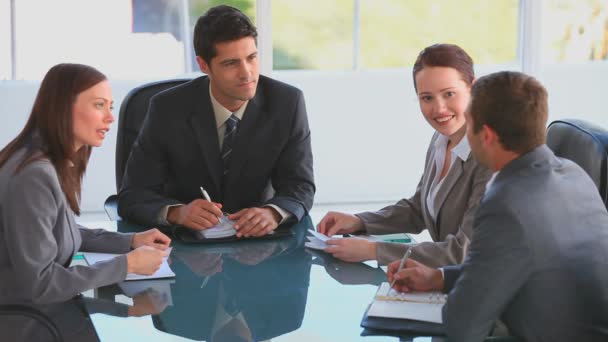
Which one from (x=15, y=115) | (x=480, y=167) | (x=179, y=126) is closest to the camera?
(x=480, y=167)

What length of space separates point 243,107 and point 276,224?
51cm

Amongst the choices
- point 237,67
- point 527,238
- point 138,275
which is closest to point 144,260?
point 138,275

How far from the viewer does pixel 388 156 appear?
22.3 feet

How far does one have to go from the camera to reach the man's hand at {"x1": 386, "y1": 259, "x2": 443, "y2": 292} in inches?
84.4

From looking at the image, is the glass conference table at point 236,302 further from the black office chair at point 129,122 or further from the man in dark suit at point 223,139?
the black office chair at point 129,122

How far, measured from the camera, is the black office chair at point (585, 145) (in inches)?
96.7

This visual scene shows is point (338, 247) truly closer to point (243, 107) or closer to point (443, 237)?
point (443, 237)

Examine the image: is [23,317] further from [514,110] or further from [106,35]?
[106,35]

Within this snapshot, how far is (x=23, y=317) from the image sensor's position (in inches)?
83.4

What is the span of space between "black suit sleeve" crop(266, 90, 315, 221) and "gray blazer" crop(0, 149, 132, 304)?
1012mm

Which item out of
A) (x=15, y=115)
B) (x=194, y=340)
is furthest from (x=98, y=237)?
(x=15, y=115)

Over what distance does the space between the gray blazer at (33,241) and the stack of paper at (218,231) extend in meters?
0.57

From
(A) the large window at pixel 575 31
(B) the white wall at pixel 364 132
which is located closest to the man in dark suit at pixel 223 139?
(B) the white wall at pixel 364 132

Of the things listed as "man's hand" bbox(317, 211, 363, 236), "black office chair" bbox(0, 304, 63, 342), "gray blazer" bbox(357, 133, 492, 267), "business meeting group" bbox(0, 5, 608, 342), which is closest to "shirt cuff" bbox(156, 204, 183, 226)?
"business meeting group" bbox(0, 5, 608, 342)
